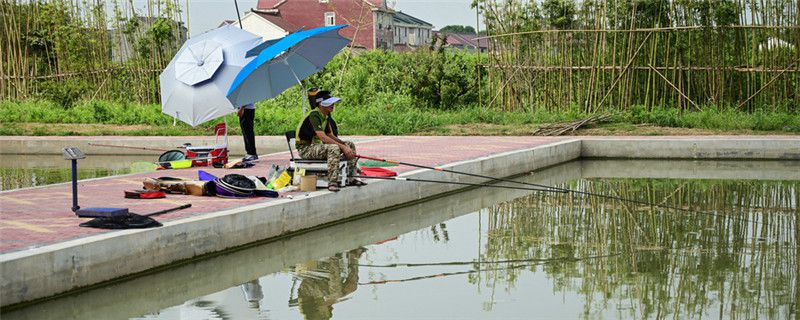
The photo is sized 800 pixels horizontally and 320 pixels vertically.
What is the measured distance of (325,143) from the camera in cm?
1294

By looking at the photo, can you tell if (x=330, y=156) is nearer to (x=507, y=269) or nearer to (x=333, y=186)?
(x=333, y=186)

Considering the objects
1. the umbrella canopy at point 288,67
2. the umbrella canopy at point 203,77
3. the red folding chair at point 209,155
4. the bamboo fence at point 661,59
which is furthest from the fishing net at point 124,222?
the bamboo fence at point 661,59

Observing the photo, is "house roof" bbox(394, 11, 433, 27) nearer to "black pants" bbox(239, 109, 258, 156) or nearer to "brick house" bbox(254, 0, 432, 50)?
"brick house" bbox(254, 0, 432, 50)

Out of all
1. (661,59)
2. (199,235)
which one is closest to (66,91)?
(661,59)

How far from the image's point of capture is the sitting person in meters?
12.7

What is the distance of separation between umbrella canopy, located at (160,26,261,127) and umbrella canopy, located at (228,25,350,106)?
49cm

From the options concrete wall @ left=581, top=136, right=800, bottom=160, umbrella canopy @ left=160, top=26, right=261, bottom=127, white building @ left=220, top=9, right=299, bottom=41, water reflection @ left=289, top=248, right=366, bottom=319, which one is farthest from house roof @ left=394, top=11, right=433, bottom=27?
water reflection @ left=289, top=248, right=366, bottom=319

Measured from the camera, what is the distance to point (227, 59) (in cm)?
1541

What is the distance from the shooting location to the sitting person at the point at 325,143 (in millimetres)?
12742

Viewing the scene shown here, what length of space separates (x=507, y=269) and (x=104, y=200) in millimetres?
4624

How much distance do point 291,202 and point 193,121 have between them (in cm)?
381

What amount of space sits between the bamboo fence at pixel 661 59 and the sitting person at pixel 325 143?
40.2 feet

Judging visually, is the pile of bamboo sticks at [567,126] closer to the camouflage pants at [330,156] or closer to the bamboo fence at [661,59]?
the bamboo fence at [661,59]

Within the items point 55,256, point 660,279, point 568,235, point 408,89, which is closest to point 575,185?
point 568,235
